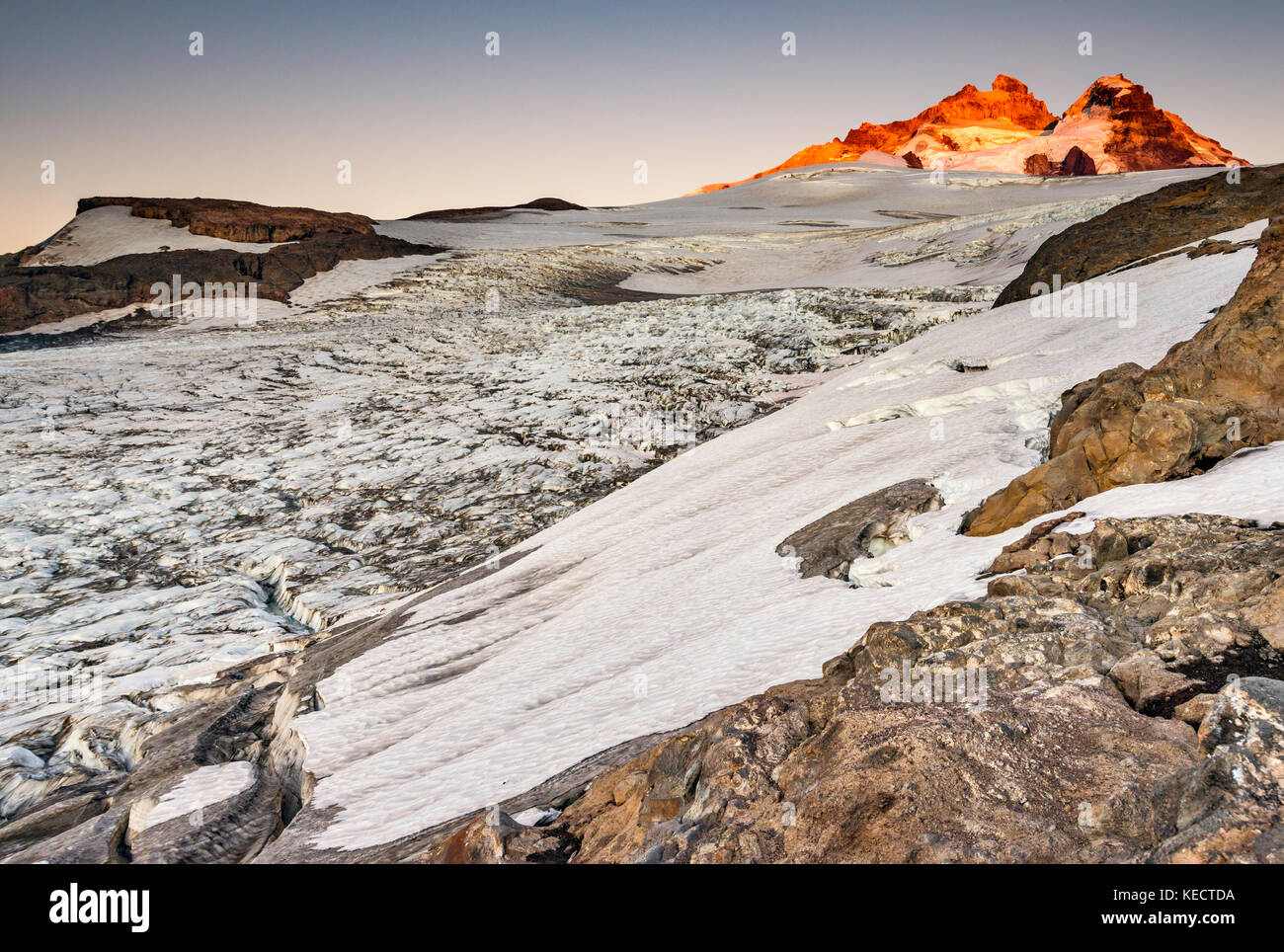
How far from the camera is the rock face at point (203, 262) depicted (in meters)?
37.8

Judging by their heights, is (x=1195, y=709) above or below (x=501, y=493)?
above

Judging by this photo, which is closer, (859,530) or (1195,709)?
(1195,709)

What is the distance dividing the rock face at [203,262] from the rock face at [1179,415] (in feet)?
122

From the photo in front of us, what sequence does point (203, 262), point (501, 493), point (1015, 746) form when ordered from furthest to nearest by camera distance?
point (203, 262) < point (501, 493) < point (1015, 746)

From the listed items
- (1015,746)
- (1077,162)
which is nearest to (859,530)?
(1015,746)

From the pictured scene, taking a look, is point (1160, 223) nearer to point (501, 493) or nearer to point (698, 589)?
point (501, 493)

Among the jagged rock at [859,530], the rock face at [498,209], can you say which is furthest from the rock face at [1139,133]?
the jagged rock at [859,530]

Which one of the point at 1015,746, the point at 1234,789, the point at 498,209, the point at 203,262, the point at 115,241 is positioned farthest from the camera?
the point at 498,209

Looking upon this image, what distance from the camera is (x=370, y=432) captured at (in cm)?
2244

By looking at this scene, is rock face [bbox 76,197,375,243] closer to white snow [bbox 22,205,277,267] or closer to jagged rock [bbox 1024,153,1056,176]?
white snow [bbox 22,205,277,267]

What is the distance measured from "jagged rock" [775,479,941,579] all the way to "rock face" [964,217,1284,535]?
0.88 m

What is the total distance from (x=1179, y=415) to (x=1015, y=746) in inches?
194

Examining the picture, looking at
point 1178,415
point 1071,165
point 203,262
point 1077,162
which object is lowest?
point 1178,415

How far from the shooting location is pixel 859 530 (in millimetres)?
9445
